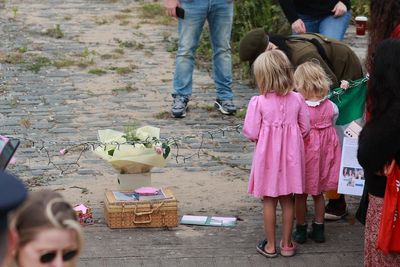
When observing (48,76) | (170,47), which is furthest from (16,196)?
(170,47)

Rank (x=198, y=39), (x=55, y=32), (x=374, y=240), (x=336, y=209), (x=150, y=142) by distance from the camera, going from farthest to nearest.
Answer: (x=55, y=32) → (x=198, y=39) → (x=336, y=209) → (x=150, y=142) → (x=374, y=240)

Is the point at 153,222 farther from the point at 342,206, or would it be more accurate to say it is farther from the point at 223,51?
the point at 223,51

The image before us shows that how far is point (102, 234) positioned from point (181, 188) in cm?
109

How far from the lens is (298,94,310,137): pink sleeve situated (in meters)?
5.96

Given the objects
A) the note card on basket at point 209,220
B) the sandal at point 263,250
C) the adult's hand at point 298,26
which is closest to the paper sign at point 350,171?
the sandal at point 263,250

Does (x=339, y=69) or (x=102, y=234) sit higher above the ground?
(x=339, y=69)

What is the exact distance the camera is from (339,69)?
6.78 meters

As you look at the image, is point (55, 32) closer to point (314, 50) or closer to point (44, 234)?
point (314, 50)

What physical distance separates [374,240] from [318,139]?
103 centimetres

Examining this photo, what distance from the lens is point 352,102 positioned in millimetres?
6555

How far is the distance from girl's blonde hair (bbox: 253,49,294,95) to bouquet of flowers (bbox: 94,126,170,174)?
94 cm

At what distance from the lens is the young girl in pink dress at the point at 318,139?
612 centimetres

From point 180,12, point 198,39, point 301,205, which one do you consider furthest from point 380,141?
point 198,39

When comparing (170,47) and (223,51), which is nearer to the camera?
(223,51)
